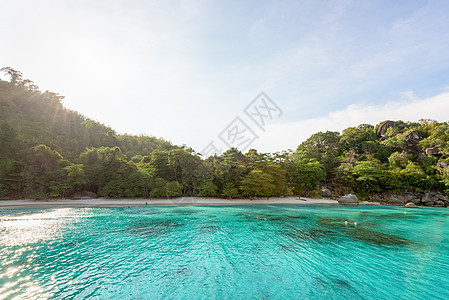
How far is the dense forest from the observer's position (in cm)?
2570

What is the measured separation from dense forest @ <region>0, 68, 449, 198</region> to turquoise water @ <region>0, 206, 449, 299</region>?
44.8ft

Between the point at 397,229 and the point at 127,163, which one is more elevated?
the point at 127,163

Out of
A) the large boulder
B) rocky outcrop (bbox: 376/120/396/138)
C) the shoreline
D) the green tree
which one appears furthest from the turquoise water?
rocky outcrop (bbox: 376/120/396/138)

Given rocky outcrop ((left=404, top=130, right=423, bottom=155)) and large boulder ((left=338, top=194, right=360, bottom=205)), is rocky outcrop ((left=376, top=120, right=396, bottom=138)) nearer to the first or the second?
rocky outcrop ((left=404, top=130, right=423, bottom=155))

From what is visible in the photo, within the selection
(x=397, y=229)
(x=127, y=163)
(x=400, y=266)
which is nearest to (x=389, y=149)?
(x=397, y=229)

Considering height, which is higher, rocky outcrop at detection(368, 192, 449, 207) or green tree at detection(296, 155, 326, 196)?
green tree at detection(296, 155, 326, 196)

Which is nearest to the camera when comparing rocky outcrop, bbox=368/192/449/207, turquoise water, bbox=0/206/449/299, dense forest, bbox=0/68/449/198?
turquoise water, bbox=0/206/449/299

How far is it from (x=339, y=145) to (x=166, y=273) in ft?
168

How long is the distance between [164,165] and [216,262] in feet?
86.4

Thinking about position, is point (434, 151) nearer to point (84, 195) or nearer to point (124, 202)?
point (124, 202)

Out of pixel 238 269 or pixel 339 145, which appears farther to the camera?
pixel 339 145

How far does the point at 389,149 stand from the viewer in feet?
133

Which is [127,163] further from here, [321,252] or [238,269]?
[321,252]

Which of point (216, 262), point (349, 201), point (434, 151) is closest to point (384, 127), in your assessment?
point (434, 151)
